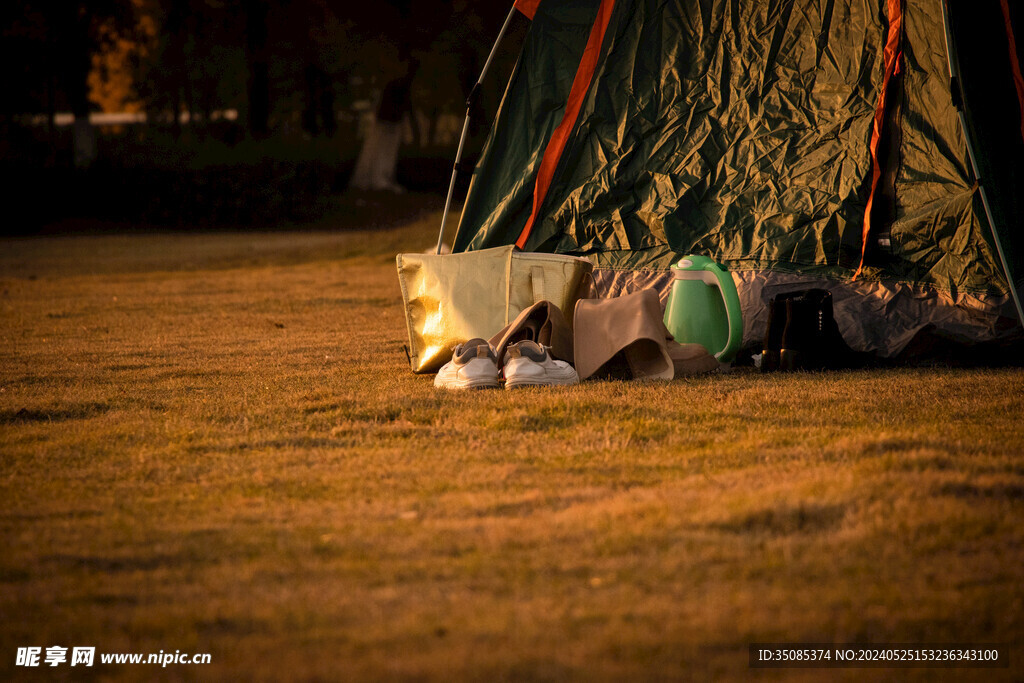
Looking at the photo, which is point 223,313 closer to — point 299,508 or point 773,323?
point 773,323

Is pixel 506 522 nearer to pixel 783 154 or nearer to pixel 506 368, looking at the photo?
pixel 506 368

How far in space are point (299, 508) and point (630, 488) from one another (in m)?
0.78

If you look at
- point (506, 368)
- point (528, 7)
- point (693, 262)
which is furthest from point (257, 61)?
point (506, 368)

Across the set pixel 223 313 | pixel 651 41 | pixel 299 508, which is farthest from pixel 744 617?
pixel 223 313

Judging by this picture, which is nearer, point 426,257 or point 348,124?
point 426,257

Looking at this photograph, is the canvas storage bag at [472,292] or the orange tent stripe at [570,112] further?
the orange tent stripe at [570,112]

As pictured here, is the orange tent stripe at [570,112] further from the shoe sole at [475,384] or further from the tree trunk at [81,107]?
the tree trunk at [81,107]

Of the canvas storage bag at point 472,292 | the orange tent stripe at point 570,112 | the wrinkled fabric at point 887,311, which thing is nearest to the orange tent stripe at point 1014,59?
the wrinkled fabric at point 887,311

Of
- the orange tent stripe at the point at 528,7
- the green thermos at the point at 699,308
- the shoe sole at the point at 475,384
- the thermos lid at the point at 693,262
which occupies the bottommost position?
the shoe sole at the point at 475,384

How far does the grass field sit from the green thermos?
0.83 ft

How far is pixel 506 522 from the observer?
2061 mm

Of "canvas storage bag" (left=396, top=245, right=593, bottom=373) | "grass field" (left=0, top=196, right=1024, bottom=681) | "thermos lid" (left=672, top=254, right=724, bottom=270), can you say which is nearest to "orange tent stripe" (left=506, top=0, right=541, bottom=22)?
"canvas storage bag" (left=396, top=245, right=593, bottom=373)

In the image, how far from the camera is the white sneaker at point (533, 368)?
11.5 feet

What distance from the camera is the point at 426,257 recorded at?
4047 millimetres
